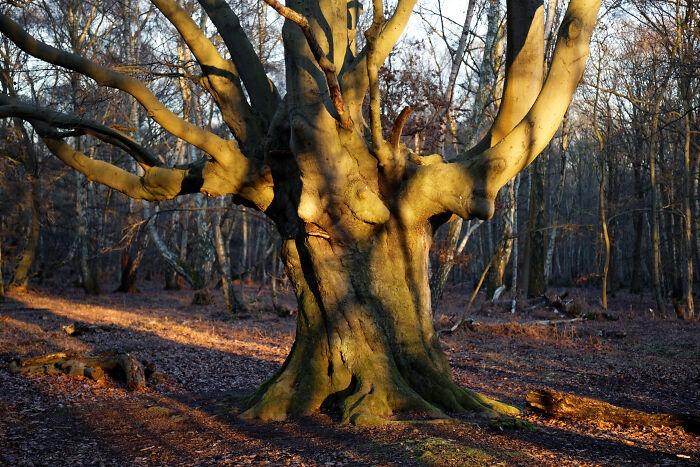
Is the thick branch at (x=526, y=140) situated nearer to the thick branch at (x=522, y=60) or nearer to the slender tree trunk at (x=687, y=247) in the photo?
the thick branch at (x=522, y=60)

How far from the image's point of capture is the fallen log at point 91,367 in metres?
9.36

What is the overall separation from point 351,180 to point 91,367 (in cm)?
510

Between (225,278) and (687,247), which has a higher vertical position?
(687,247)

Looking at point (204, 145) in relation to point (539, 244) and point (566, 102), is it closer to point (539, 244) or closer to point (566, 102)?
point (566, 102)

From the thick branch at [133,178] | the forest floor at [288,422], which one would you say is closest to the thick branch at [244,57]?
the thick branch at [133,178]

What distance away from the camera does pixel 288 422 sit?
22.6ft

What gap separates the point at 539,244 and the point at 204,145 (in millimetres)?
21541

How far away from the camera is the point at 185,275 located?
25.1 m

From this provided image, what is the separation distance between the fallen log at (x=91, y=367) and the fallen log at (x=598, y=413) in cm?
526

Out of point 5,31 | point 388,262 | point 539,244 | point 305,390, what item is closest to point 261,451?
point 305,390

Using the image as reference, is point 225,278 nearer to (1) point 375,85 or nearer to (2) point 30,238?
(2) point 30,238

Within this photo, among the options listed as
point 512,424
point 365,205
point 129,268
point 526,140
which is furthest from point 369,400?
point 129,268

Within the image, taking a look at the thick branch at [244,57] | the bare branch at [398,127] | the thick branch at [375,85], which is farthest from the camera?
the thick branch at [244,57]

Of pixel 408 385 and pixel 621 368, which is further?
pixel 621 368
